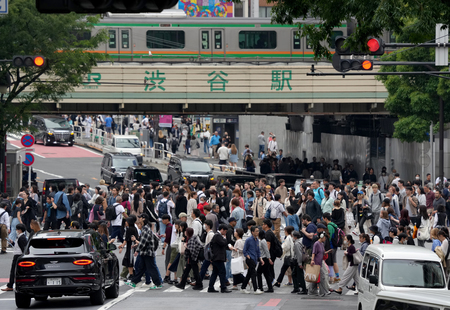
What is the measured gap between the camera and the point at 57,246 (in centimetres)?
1402

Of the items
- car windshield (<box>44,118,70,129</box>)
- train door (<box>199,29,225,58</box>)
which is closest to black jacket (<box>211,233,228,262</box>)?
train door (<box>199,29,225,58</box>)

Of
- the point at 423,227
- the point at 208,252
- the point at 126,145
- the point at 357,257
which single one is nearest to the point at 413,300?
the point at 357,257

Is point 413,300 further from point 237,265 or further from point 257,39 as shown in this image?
point 257,39

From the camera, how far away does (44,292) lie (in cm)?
1382

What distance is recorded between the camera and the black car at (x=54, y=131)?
53.9 m

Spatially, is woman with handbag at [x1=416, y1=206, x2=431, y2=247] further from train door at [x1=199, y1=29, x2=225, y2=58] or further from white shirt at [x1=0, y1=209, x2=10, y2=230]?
train door at [x1=199, y1=29, x2=225, y2=58]

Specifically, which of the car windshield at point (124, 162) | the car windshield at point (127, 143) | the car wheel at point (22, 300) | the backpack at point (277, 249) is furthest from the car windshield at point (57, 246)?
the car windshield at point (127, 143)

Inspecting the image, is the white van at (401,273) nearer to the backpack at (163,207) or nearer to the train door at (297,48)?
the backpack at (163,207)

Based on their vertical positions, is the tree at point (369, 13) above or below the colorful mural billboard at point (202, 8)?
below

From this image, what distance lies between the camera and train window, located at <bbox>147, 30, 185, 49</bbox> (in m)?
39.0

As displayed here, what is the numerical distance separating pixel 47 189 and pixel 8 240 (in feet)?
19.3

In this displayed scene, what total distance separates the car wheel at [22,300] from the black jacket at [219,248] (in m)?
3.86

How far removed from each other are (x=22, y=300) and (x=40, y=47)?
14.6m

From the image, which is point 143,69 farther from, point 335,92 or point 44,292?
point 44,292
